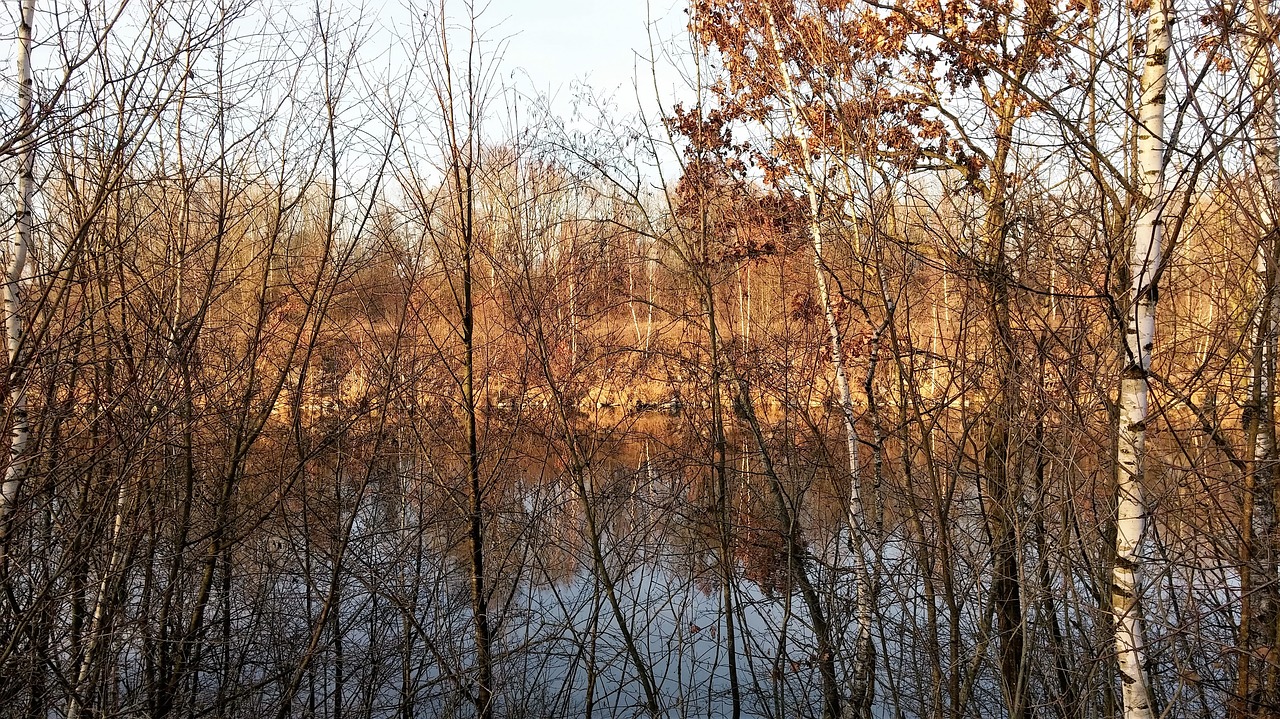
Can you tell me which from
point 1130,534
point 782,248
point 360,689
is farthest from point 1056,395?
point 360,689

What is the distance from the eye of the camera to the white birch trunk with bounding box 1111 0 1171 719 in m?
3.46

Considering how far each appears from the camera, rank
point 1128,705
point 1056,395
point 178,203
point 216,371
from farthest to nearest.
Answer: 1. point 216,371
2. point 178,203
3. point 1056,395
4. point 1128,705

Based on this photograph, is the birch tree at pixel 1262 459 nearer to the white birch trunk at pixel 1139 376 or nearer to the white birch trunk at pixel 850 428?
the white birch trunk at pixel 1139 376

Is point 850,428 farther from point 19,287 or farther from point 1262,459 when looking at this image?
point 19,287

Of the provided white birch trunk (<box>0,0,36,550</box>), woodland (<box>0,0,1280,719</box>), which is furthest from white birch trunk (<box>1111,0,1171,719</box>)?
white birch trunk (<box>0,0,36,550</box>)

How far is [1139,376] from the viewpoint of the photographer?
11.6ft

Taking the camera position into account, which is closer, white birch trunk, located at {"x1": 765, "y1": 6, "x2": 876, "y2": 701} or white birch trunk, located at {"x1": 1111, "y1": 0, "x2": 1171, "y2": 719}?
white birch trunk, located at {"x1": 1111, "y1": 0, "x2": 1171, "y2": 719}

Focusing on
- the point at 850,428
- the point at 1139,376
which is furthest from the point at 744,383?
the point at 1139,376

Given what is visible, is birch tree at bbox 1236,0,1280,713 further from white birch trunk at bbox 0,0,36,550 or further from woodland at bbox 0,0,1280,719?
white birch trunk at bbox 0,0,36,550

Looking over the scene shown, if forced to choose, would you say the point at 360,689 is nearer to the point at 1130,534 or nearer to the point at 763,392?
the point at 763,392

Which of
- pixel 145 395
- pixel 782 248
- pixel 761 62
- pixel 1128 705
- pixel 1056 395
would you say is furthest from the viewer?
pixel 782 248

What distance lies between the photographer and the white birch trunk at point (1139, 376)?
11.4 feet

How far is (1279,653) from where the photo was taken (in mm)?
4074

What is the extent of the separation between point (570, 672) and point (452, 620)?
0.98 meters
